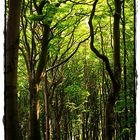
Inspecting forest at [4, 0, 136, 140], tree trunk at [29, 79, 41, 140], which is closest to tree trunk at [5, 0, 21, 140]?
forest at [4, 0, 136, 140]

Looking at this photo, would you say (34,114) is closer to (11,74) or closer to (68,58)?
(68,58)

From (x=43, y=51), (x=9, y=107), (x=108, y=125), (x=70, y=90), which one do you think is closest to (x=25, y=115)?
(x=70, y=90)

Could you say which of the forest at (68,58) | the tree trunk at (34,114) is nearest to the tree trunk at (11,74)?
the forest at (68,58)

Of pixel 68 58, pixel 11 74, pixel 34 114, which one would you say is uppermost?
pixel 68 58

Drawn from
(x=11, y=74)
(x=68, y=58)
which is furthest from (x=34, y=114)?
(x=11, y=74)

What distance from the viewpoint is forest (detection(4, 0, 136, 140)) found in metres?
3.34

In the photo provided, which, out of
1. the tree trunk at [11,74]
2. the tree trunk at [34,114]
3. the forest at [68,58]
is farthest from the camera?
the tree trunk at [34,114]

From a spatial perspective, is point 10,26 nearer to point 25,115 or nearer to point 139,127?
point 139,127

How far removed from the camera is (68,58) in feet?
35.6

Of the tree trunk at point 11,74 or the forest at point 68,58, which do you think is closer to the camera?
the tree trunk at point 11,74

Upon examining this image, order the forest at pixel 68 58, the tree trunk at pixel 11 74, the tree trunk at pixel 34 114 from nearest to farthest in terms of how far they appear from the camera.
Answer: the tree trunk at pixel 11 74, the forest at pixel 68 58, the tree trunk at pixel 34 114

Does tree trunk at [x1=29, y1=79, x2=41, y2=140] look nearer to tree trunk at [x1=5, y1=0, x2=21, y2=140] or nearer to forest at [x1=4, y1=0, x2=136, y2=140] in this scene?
forest at [x1=4, y1=0, x2=136, y2=140]

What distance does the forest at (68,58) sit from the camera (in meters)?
3.34

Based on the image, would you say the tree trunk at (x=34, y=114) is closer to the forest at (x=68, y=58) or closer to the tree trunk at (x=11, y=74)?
the forest at (x=68, y=58)
